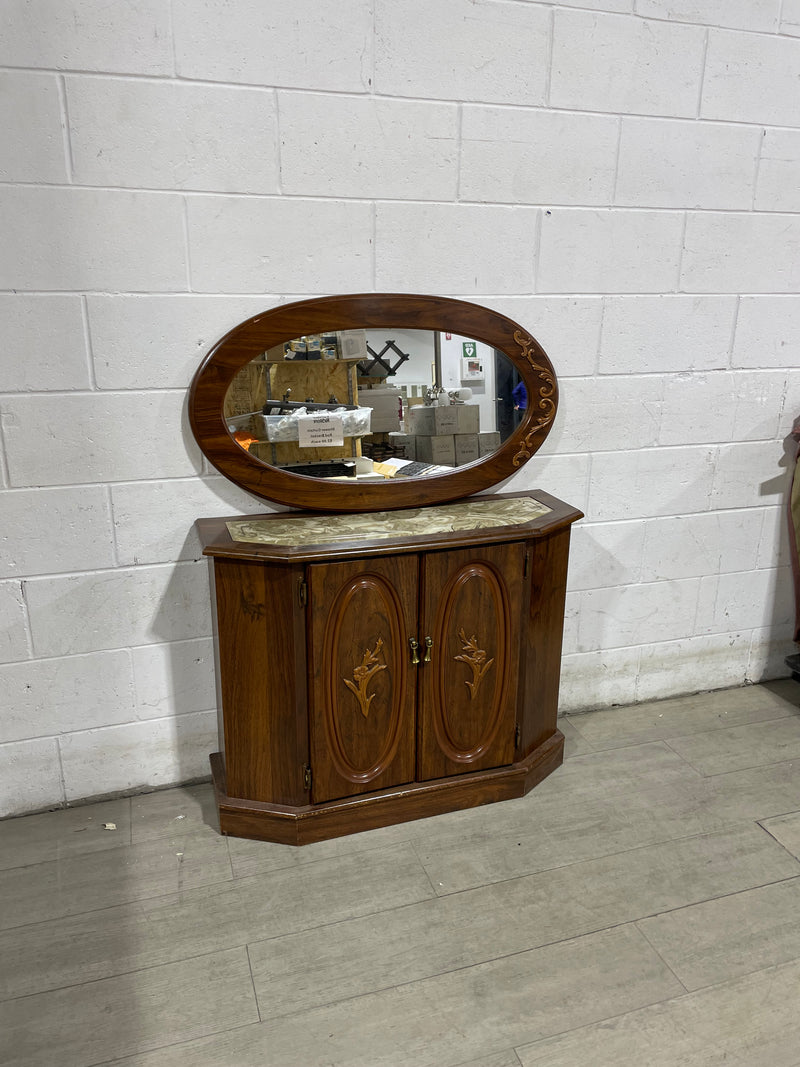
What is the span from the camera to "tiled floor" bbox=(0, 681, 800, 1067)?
5.57 ft

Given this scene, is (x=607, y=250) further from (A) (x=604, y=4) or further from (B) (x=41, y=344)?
(B) (x=41, y=344)

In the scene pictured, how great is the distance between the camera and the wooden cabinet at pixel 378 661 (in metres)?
2.10

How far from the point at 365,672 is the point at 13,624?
3.12 feet

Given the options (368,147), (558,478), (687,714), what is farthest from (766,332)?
(368,147)

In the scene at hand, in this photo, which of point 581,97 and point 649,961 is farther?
point 581,97

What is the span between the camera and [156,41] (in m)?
1.96

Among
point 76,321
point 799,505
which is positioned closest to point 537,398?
point 799,505

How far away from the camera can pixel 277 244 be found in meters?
2.17

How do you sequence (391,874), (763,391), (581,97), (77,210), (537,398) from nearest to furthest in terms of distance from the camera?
(77,210), (391,874), (581,97), (537,398), (763,391)

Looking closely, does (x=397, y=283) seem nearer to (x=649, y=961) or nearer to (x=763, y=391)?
(x=763, y=391)

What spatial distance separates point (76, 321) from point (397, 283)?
2.75 ft

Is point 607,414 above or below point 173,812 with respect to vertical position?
above

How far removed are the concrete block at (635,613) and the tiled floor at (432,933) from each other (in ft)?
1.51

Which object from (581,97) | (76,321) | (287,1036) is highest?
(581,97)
